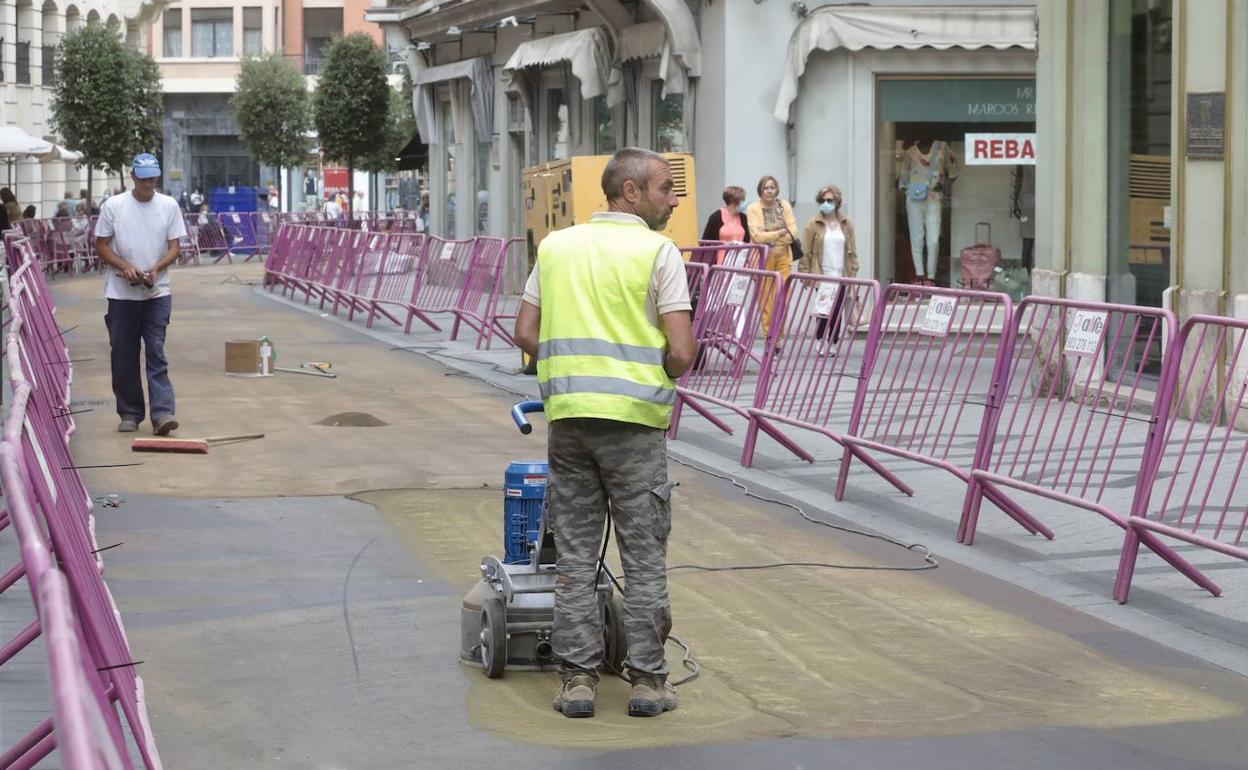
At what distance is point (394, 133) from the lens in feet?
197

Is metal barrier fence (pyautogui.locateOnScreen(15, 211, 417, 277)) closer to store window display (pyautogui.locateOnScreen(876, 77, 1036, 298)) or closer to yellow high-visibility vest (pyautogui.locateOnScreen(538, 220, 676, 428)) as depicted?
store window display (pyautogui.locateOnScreen(876, 77, 1036, 298))

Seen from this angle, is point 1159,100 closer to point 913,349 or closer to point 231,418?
point 913,349

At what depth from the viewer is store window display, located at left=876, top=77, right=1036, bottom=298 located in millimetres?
22484

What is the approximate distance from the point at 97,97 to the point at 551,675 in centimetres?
4694

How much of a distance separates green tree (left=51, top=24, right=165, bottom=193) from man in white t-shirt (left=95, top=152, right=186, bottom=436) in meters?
39.7

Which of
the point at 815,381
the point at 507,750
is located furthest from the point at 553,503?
the point at 815,381

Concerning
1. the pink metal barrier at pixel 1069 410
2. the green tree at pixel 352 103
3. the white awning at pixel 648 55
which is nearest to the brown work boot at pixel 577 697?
the pink metal barrier at pixel 1069 410

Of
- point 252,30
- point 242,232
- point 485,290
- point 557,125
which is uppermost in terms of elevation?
point 252,30

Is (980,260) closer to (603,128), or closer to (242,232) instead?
(603,128)

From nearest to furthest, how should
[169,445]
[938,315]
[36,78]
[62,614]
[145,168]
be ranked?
[62,614], [938,315], [169,445], [145,168], [36,78]

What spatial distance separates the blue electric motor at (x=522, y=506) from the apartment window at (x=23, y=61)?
45.8 metres

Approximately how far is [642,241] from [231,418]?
28.2 feet

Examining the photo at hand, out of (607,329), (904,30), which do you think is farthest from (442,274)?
(607,329)

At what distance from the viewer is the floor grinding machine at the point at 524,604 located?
6496mm
